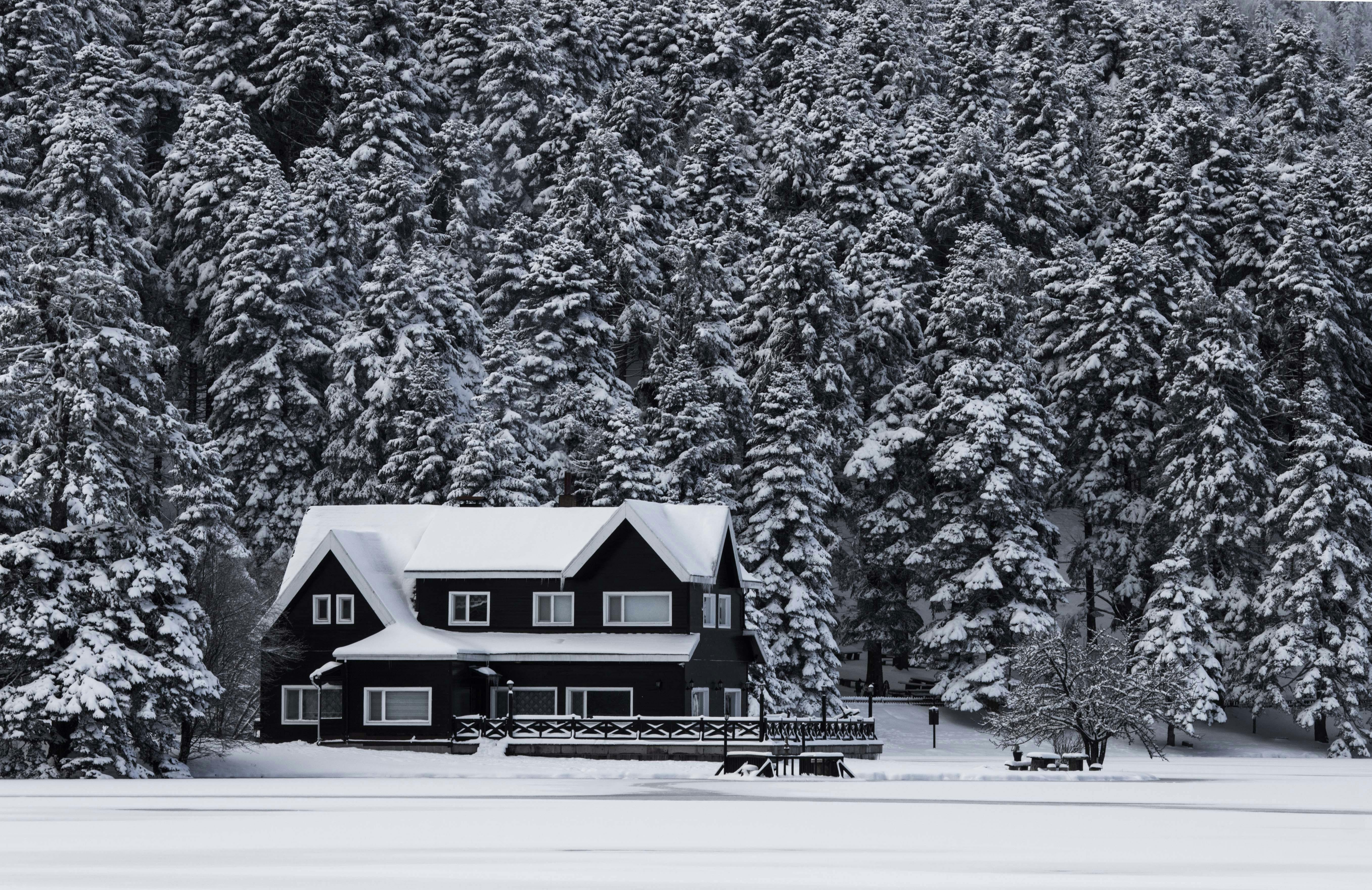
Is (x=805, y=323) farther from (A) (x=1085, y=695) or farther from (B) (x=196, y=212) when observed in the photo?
(B) (x=196, y=212)

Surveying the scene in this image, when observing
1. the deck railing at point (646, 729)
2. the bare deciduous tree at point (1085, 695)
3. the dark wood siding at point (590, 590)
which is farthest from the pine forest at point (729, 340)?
the deck railing at point (646, 729)

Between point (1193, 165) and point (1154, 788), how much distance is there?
5693 centimetres

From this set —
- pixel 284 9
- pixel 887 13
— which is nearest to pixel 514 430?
pixel 284 9

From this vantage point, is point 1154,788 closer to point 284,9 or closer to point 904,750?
point 904,750

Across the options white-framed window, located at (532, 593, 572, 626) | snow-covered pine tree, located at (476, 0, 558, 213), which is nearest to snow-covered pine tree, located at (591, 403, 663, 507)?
white-framed window, located at (532, 593, 572, 626)

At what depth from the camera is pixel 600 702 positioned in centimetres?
5578

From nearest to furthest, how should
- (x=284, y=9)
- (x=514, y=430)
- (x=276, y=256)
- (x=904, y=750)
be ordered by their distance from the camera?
(x=904, y=750) < (x=514, y=430) < (x=276, y=256) < (x=284, y=9)

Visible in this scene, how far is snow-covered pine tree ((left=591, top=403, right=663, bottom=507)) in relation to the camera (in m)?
62.2

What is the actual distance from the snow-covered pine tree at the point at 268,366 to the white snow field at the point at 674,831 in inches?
922

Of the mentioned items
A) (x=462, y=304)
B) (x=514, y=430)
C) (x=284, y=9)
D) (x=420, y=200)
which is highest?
(x=284, y=9)

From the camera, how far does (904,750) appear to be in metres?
60.2

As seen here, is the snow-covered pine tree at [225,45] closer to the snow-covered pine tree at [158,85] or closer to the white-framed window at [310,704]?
the snow-covered pine tree at [158,85]

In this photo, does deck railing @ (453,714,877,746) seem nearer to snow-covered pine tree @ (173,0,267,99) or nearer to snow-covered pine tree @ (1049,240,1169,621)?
snow-covered pine tree @ (1049,240,1169,621)

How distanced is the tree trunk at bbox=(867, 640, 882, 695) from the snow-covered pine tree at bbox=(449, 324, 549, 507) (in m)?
15.6
